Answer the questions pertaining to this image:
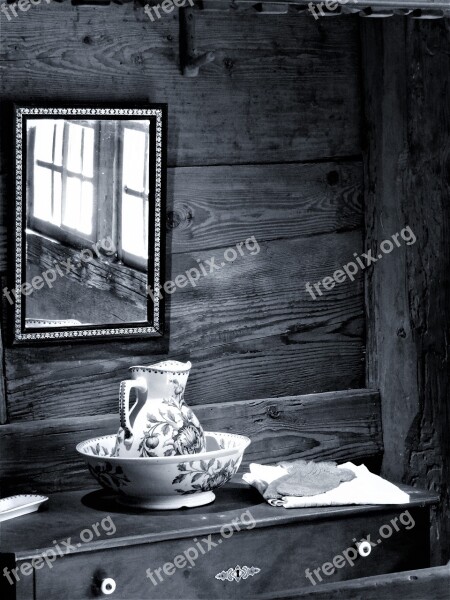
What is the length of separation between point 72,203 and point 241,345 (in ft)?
1.72

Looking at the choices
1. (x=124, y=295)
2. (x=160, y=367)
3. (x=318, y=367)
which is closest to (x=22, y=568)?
→ (x=160, y=367)

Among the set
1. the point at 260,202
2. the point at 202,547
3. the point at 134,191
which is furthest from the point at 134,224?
the point at 202,547

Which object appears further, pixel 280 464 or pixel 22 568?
pixel 280 464

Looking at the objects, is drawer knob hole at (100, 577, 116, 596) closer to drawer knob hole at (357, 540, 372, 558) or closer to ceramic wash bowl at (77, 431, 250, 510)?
ceramic wash bowl at (77, 431, 250, 510)

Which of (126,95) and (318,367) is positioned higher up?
(126,95)

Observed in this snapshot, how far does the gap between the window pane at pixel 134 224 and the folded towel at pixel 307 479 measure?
1.85ft

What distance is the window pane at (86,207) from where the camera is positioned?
85.7 inches

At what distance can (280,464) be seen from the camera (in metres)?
2.31

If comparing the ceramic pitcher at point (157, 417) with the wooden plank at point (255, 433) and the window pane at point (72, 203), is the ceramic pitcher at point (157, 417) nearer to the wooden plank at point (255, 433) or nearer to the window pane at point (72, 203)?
the wooden plank at point (255, 433)

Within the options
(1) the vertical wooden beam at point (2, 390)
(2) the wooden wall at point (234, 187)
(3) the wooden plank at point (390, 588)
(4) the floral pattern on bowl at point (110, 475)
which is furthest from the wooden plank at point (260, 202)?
(3) the wooden plank at point (390, 588)

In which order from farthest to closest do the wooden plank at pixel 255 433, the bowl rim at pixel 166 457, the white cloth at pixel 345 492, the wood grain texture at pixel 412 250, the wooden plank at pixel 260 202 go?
the wood grain texture at pixel 412 250, the wooden plank at pixel 260 202, the wooden plank at pixel 255 433, the white cloth at pixel 345 492, the bowl rim at pixel 166 457

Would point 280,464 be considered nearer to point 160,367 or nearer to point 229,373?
point 229,373

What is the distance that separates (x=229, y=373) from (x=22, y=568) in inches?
30.5

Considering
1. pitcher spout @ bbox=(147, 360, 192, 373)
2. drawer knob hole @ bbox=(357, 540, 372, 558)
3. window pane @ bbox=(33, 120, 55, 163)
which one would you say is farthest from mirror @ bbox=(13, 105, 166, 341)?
drawer knob hole @ bbox=(357, 540, 372, 558)
